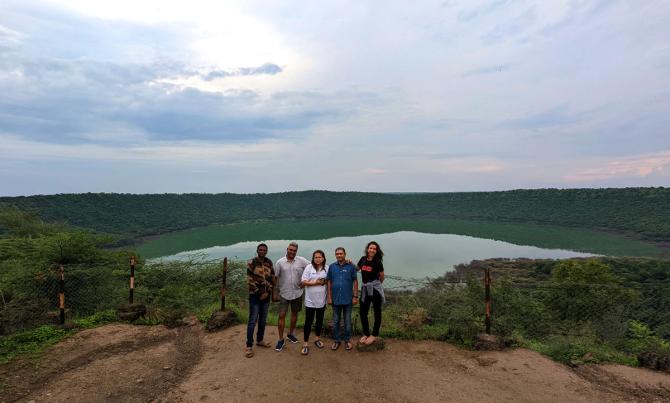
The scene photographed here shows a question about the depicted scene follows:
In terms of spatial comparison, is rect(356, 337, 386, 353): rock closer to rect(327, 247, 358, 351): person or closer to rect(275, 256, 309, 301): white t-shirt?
rect(327, 247, 358, 351): person

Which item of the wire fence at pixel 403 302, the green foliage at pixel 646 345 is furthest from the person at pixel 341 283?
the green foliage at pixel 646 345

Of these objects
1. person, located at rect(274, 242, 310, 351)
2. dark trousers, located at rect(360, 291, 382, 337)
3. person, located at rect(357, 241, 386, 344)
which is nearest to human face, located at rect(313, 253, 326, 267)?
person, located at rect(274, 242, 310, 351)

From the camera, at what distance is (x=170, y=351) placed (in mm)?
5043

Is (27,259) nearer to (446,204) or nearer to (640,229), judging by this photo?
(640,229)

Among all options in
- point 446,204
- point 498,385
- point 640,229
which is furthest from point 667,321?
point 446,204

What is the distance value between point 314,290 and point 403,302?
16.1ft

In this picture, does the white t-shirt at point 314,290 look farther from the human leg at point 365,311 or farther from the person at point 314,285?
the human leg at point 365,311

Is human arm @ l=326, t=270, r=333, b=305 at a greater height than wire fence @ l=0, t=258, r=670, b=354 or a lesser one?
greater

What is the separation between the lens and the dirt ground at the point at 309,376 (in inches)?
150

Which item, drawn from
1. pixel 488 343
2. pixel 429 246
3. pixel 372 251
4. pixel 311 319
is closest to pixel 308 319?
pixel 311 319

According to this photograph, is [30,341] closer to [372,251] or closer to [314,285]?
[314,285]

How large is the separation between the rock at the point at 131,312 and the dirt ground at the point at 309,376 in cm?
98

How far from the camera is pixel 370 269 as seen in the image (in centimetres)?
470

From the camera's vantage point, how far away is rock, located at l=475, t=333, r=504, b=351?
4953mm
